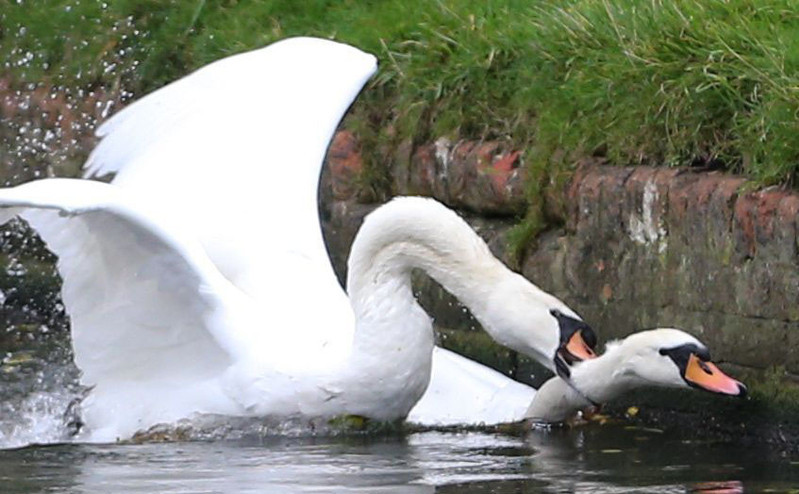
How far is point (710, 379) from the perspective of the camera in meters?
5.67

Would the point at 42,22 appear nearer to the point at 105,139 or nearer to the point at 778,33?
the point at 105,139

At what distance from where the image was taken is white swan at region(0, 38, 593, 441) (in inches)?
240

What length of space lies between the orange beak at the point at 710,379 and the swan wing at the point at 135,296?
4.99 ft

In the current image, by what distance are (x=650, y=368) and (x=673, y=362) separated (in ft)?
0.36

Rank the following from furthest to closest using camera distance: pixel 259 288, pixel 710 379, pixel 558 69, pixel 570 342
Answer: pixel 558 69 → pixel 259 288 → pixel 570 342 → pixel 710 379

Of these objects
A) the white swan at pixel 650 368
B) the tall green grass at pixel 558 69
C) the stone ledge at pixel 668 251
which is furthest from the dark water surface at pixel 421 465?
the tall green grass at pixel 558 69

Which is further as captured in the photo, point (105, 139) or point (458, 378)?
point (105, 139)

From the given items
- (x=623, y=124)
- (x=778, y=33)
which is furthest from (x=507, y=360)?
(x=778, y=33)

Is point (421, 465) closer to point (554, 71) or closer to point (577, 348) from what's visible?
point (577, 348)

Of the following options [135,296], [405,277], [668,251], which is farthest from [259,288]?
[668,251]

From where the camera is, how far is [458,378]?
662 centimetres

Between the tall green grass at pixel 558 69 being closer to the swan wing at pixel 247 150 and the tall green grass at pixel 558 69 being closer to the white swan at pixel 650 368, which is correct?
the swan wing at pixel 247 150

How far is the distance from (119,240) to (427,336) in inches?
41.1

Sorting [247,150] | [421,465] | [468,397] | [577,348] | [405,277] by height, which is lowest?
[421,465]
